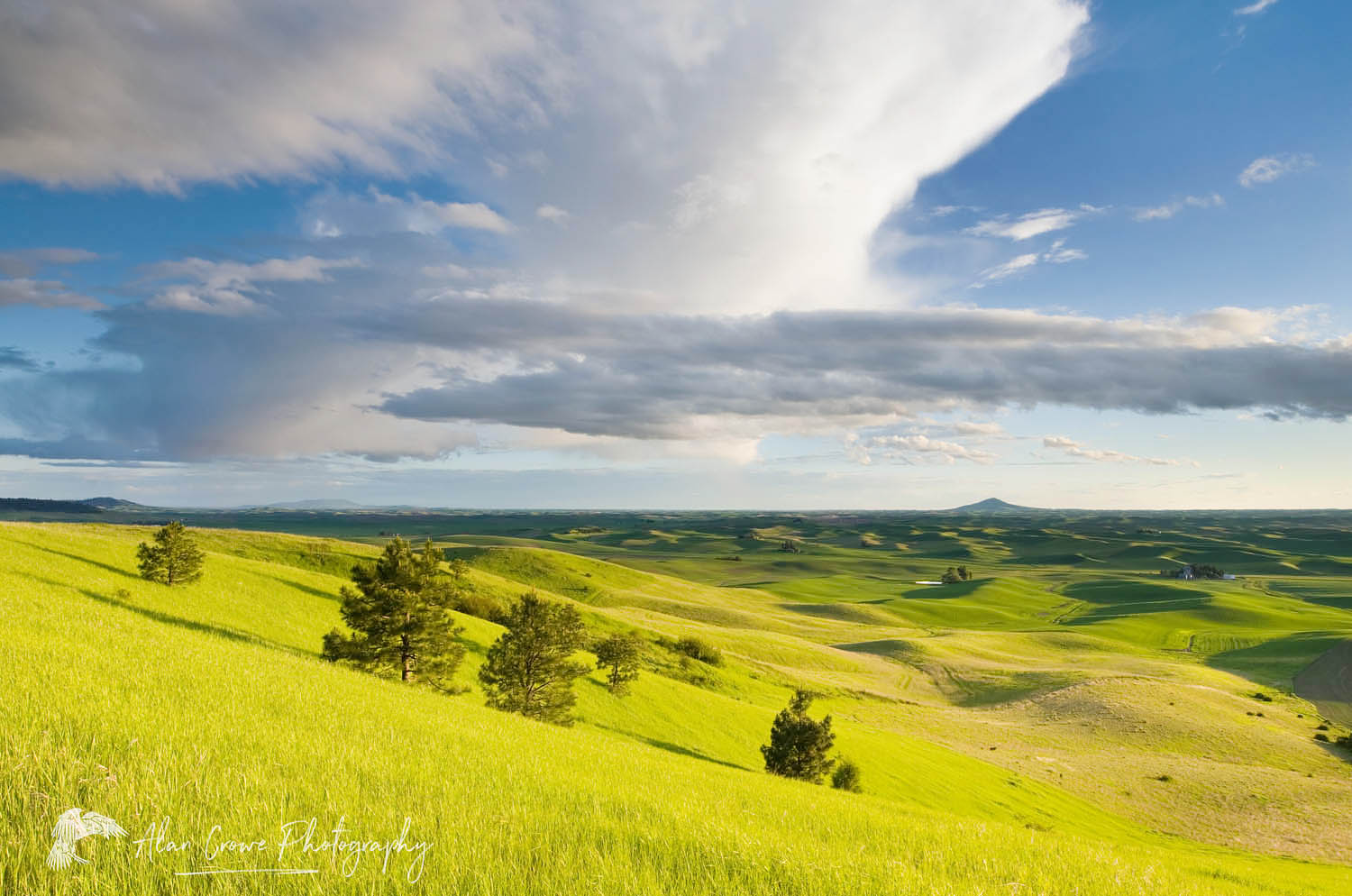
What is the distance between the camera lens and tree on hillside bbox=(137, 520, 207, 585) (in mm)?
44094

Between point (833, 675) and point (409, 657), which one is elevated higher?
point (409, 657)

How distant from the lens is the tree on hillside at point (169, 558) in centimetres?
4409

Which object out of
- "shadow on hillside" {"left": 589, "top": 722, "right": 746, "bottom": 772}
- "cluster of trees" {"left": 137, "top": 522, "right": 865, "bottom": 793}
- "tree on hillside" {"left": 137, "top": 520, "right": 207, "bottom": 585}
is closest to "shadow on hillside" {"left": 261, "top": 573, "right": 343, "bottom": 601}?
"cluster of trees" {"left": 137, "top": 522, "right": 865, "bottom": 793}

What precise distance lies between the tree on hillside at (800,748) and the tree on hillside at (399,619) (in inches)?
837

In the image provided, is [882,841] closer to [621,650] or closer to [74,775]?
[74,775]

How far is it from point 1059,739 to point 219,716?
8385 centimetres

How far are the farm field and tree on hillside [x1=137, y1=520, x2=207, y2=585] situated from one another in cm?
138

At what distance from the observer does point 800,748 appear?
40469 mm

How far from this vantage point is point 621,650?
169 feet

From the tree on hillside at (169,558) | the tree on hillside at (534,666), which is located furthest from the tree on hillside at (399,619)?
the tree on hillside at (169,558)

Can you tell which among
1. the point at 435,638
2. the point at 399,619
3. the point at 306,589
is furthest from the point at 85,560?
the point at 435,638

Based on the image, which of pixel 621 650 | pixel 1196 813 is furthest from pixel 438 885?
pixel 1196 813

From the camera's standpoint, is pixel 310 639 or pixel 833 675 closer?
pixel 310 639

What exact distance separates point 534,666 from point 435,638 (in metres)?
6.86
